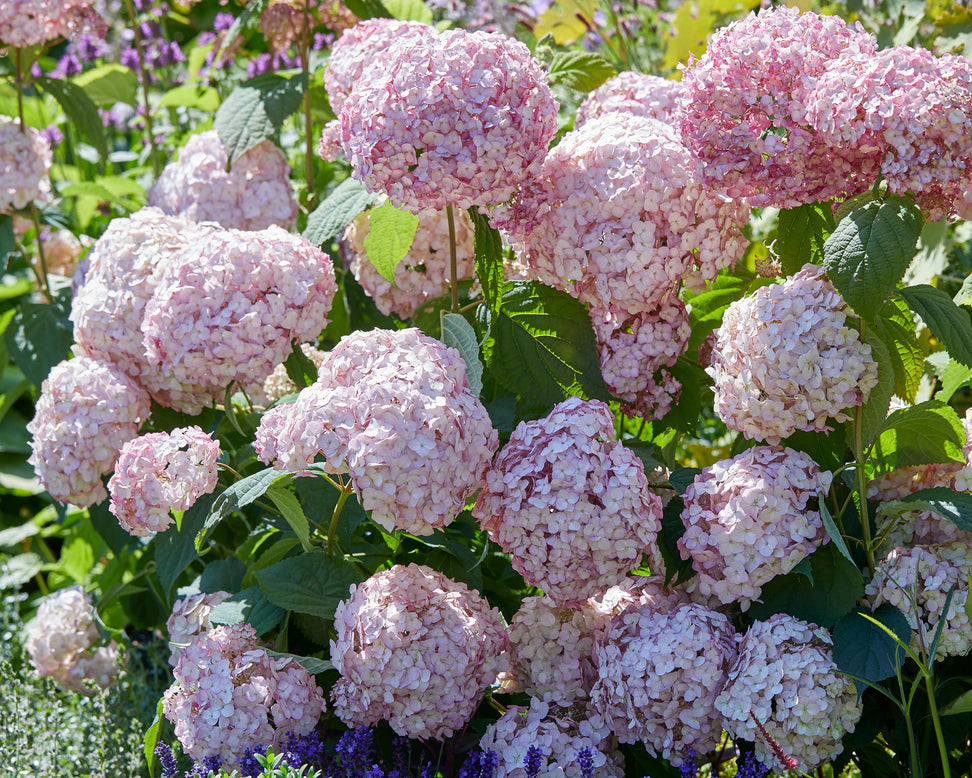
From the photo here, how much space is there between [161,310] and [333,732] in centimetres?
86

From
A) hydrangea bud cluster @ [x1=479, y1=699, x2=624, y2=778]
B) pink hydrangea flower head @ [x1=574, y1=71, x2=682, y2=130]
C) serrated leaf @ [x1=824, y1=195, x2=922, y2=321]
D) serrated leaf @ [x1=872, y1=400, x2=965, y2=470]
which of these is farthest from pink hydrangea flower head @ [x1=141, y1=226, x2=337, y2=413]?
serrated leaf @ [x1=872, y1=400, x2=965, y2=470]

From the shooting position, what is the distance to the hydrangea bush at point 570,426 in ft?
4.90

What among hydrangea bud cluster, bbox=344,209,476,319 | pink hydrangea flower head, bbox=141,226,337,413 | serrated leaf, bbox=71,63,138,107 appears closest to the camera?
pink hydrangea flower head, bbox=141,226,337,413

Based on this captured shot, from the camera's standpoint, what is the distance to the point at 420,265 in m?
2.04

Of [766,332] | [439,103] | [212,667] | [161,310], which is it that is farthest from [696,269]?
[212,667]

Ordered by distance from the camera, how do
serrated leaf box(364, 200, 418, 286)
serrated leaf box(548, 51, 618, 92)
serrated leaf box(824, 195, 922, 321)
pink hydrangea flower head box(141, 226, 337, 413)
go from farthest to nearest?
1. serrated leaf box(548, 51, 618, 92)
2. serrated leaf box(364, 200, 418, 286)
3. pink hydrangea flower head box(141, 226, 337, 413)
4. serrated leaf box(824, 195, 922, 321)

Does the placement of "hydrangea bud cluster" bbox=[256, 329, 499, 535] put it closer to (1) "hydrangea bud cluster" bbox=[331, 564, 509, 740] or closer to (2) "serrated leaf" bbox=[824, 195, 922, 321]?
(1) "hydrangea bud cluster" bbox=[331, 564, 509, 740]

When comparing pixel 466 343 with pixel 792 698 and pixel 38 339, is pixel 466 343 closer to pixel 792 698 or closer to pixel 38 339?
pixel 792 698

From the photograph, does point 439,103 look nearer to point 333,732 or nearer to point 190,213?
point 190,213

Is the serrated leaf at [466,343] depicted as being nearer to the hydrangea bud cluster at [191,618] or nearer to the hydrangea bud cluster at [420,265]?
the hydrangea bud cluster at [420,265]

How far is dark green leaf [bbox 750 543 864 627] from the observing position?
158cm

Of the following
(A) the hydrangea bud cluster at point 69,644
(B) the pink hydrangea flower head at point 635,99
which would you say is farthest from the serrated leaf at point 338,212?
(A) the hydrangea bud cluster at point 69,644

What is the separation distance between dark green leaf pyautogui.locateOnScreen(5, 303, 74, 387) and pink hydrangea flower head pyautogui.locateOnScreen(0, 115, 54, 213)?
279mm

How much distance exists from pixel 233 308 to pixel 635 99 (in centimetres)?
91
